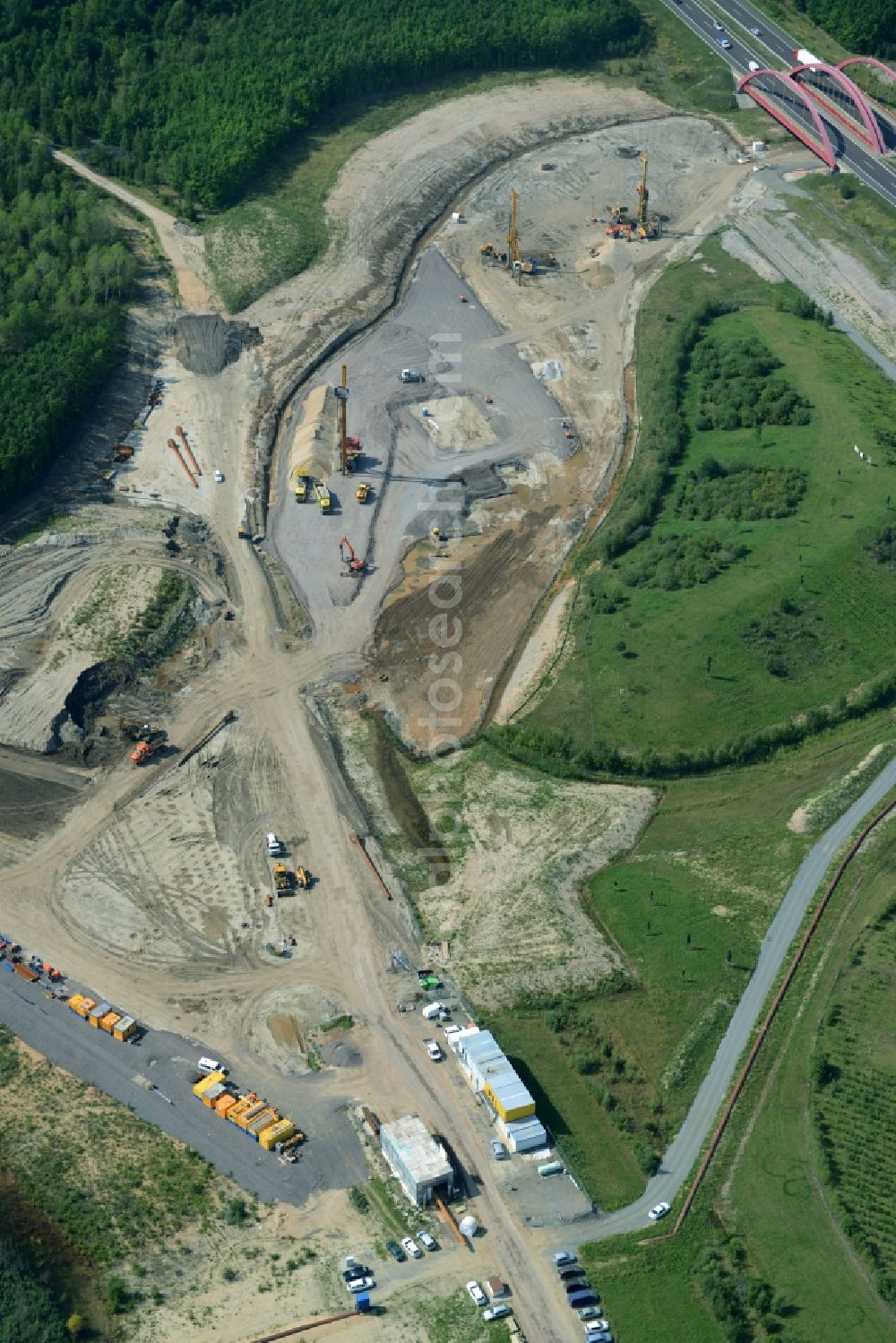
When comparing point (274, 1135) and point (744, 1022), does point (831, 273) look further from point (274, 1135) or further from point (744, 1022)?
point (274, 1135)

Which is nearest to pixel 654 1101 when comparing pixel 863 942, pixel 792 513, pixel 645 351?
pixel 863 942

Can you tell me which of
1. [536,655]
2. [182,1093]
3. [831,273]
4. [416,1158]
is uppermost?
[831,273]

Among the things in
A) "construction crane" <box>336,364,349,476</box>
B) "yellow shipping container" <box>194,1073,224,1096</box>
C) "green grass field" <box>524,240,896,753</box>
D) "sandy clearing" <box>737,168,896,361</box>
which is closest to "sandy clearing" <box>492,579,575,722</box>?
"green grass field" <box>524,240,896,753</box>

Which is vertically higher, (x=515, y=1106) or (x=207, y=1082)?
(x=515, y=1106)

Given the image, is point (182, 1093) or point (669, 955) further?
point (669, 955)

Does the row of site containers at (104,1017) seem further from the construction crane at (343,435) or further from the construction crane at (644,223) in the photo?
the construction crane at (644,223)

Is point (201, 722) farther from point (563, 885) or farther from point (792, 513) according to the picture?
point (792, 513)

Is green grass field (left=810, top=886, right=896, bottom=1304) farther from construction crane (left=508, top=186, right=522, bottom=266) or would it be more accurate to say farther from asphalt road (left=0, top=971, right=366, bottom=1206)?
construction crane (left=508, top=186, right=522, bottom=266)

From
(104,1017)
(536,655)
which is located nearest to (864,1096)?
(104,1017)
